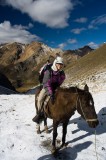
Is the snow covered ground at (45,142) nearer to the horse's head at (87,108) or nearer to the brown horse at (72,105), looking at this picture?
the horse's head at (87,108)

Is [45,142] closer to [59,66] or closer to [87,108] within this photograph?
[87,108]

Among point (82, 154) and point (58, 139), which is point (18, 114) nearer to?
point (58, 139)

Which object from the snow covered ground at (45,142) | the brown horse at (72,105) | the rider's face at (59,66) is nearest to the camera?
the brown horse at (72,105)

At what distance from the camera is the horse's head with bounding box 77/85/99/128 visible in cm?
1154

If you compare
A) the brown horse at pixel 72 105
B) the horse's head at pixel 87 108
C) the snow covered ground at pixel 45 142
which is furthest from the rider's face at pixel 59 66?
the snow covered ground at pixel 45 142

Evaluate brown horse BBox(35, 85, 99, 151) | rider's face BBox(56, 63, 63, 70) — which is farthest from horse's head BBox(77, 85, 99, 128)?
rider's face BBox(56, 63, 63, 70)

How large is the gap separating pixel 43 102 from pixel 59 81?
4.82ft

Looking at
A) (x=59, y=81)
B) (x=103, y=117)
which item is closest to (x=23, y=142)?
(x=59, y=81)

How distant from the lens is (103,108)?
19500mm

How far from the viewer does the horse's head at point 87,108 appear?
1154 cm

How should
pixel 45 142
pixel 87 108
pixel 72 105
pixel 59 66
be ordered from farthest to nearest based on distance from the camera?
pixel 45 142, pixel 59 66, pixel 72 105, pixel 87 108

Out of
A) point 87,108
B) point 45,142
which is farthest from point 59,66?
point 45,142

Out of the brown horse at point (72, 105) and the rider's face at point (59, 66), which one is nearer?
the brown horse at point (72, 105)

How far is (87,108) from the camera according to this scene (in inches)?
460
